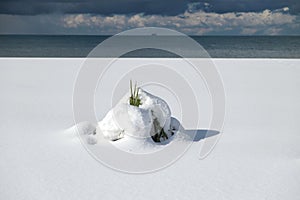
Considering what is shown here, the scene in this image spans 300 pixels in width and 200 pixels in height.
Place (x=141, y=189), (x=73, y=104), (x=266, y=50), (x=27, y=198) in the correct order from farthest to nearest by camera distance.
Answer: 1. (x=266, y=50)
2. (x=73, y=104)
3. (x=141, y=189)
4. (x=27, y=198)

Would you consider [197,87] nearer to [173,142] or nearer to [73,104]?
[73,104]

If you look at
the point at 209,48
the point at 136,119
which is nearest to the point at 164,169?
the point at 136,119

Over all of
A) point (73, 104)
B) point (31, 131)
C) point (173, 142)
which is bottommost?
point (173, 142)

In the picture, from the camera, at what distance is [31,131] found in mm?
3805

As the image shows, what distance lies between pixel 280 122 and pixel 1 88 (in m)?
4.17

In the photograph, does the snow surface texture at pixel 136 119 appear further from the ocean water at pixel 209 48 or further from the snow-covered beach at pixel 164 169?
the ocean water at pixel 209 48

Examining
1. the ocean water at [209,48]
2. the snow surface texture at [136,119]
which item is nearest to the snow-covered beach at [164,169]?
the snow surface texture at [136,119]

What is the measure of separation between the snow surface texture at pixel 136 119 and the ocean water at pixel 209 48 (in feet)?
73.8

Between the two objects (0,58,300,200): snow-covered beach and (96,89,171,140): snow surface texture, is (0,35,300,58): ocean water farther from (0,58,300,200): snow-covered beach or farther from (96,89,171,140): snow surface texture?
(96,89,171,140): snow surface texture

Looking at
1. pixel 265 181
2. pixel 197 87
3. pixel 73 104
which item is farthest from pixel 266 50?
pixel 265 181

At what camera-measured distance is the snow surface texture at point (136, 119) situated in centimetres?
321

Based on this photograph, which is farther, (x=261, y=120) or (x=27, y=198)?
(x=261, y=120)

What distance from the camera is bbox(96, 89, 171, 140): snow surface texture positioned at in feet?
10.5

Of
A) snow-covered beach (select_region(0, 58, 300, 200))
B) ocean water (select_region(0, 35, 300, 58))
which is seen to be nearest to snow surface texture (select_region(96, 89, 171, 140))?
snow-covered beach (select_region(0, 58, 300, 200))
